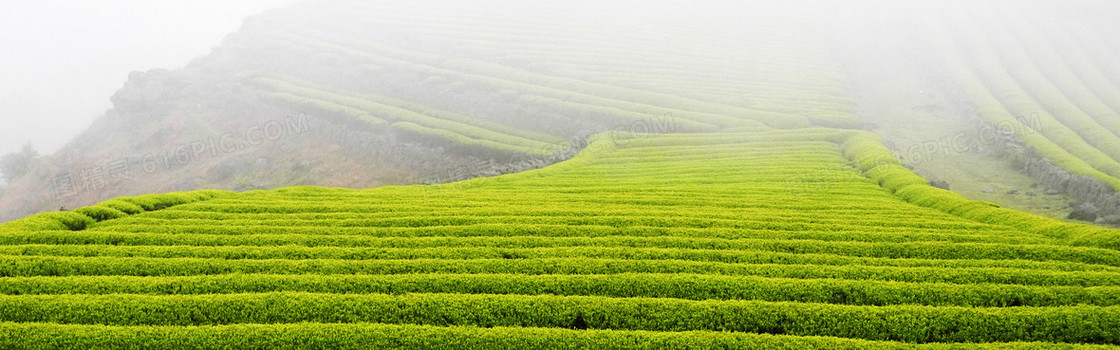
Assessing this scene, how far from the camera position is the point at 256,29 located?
288ft

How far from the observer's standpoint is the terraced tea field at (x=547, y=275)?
1188cm

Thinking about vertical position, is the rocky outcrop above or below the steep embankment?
below

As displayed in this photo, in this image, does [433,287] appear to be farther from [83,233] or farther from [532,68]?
→ [532,68]

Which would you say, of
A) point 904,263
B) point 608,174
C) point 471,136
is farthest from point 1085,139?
point 471,136

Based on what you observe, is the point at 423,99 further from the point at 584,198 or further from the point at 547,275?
the point at 547,275

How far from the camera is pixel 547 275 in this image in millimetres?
14453

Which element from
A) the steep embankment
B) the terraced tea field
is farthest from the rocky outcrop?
the steep embankment

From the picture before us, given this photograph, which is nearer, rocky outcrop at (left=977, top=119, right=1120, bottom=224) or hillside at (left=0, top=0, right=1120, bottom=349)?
hillside at (left=0, top=0, right=1120, bottom=349)

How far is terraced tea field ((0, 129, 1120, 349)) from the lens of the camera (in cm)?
1188

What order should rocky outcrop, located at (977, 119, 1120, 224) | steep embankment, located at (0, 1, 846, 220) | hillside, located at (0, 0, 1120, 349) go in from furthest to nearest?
steep embankment, located at (0, 1, 846, 220)
rocky outcrop, located at (977, 119, 1120, 224)
hillside, located at (0, 0, 1120, 349)

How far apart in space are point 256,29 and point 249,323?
88006mm

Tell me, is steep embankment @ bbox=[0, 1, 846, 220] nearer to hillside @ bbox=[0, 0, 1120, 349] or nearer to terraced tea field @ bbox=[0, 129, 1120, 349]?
hillside @ bbox=[0, 0, 1120, 349]

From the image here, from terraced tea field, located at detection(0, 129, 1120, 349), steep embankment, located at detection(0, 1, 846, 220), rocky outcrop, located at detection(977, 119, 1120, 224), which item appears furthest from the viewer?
steep embankment, located at detection(0, 1, 846, 220)

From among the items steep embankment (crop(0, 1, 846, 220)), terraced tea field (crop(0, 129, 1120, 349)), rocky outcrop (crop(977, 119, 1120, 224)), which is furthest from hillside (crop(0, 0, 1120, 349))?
steep embankment (crop(0, 1, 846, 220))
